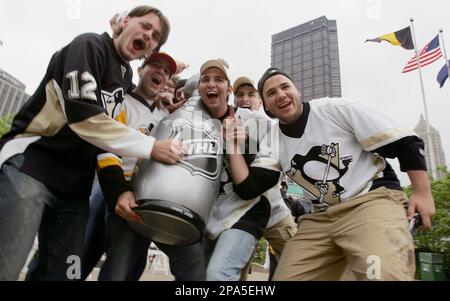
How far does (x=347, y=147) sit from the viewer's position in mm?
2129

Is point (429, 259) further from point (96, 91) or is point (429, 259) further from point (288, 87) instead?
point (96, 91)

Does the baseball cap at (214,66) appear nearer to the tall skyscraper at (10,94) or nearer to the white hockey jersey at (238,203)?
the white hockey jersey at (238,203)

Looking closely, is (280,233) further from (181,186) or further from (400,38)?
(400,38)

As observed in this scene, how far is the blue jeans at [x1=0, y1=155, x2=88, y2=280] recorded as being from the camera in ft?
4.89

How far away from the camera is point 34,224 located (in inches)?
61.3

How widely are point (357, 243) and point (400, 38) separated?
15.2 m

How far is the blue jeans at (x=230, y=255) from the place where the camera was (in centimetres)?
189

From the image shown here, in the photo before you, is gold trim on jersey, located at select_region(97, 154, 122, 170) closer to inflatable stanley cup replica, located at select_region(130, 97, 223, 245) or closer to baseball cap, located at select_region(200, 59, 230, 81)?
inflatable stanley cup replica, located at select_region(130, 97, 223, 245)

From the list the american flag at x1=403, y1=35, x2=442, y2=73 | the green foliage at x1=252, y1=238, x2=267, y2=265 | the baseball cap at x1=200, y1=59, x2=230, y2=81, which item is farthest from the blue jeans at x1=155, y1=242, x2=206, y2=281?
the green foliage at x1=252, y1=238, x2=267, y2=265

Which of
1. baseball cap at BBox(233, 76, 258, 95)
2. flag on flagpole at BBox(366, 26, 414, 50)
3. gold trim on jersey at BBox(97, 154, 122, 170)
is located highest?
flag on flagpole at BBox(366, 26, 414, 50)

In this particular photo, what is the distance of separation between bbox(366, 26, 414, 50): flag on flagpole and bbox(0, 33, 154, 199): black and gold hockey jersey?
15.1 meters

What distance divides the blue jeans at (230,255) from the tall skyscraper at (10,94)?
63.6 metres

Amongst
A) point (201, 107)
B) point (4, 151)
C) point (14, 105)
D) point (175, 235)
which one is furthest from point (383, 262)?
point (14, 105)

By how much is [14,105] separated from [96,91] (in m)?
68.4
